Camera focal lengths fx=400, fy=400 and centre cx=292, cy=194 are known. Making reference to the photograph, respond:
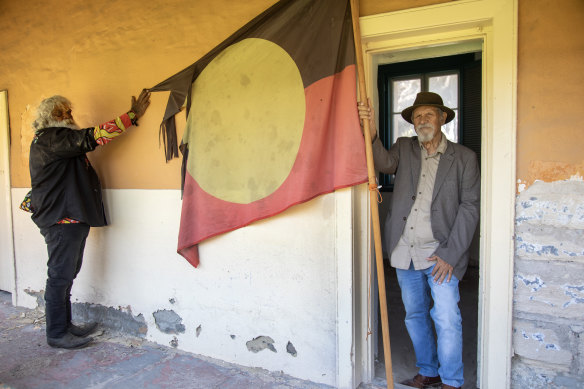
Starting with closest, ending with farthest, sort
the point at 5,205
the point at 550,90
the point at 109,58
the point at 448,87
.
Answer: the point at 550,90 → the point at 109,58 → the point at 5,205 → the point at 448,87

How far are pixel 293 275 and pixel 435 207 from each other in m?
1.05

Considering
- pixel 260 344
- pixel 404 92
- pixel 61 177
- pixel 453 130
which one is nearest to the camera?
pixel 260 344

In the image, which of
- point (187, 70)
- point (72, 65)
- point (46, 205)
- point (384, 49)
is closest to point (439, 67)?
point (384, 49)

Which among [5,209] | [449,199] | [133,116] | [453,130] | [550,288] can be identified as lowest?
[550,288]

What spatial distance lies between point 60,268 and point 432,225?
2.96 m

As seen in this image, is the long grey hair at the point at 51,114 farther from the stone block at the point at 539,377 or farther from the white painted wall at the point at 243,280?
the stone block at the point at 539,377

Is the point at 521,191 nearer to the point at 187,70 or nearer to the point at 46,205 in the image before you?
Answer: the point at 187,70

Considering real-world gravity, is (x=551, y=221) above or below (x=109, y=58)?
below

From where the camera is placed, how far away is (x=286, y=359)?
2.87m

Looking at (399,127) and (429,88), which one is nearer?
(429,88)

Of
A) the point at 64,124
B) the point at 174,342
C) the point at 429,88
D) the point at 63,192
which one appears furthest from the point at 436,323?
the point at 429,88

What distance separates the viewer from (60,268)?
3.34 meters

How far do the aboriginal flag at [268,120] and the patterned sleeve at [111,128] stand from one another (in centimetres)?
33

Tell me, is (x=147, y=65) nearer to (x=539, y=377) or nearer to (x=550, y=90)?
(x=550, y=90)
